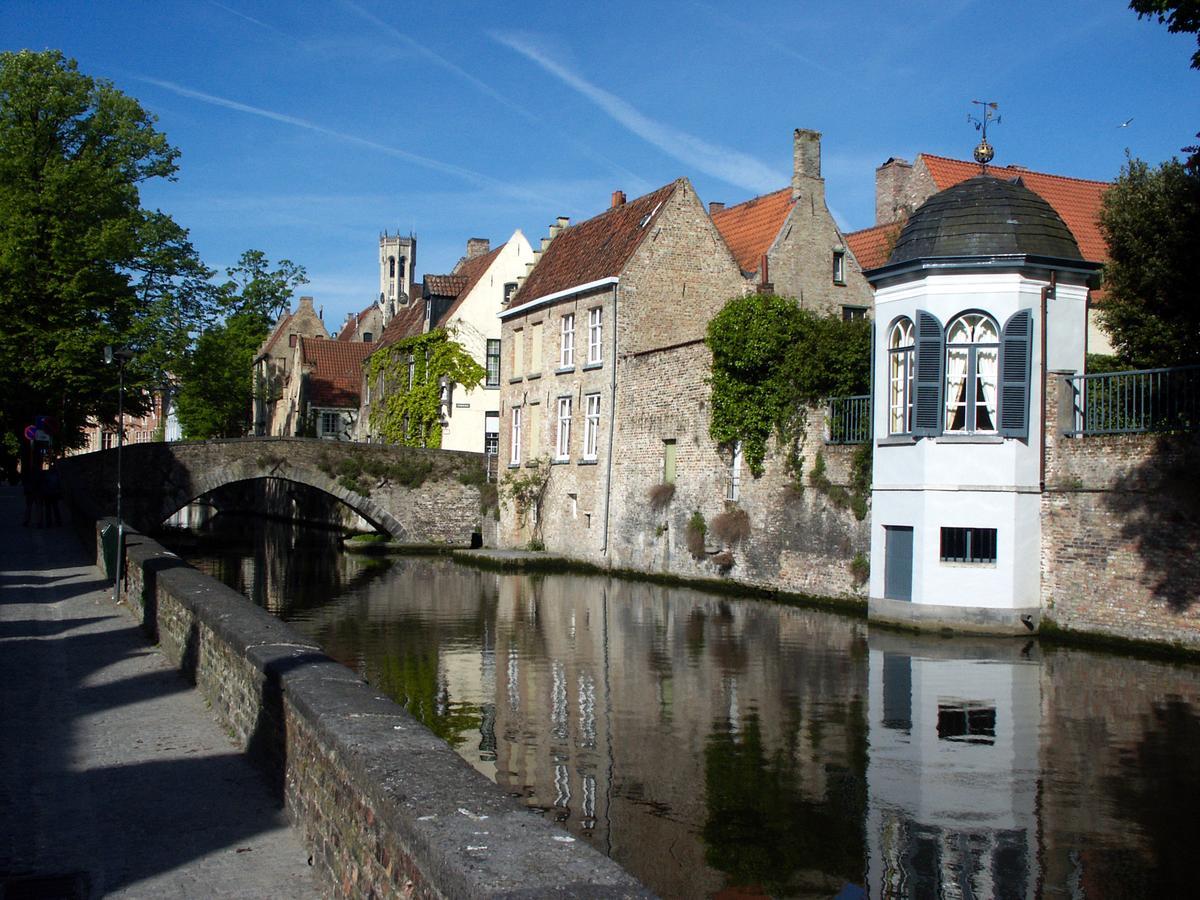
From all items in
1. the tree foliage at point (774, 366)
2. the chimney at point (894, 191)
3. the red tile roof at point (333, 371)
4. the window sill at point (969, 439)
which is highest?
the chimney at point (894, 191)

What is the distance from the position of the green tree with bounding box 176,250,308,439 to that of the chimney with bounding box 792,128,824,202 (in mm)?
18645

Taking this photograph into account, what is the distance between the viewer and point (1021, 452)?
1881 cm

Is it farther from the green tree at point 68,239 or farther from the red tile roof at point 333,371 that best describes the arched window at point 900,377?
the red tile roof at point 333,371

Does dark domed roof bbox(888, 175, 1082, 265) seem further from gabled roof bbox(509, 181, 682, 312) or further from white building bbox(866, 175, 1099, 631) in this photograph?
gabled roof bbox(509, 181, 682, 312)

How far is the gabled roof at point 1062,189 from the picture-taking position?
33931 mm

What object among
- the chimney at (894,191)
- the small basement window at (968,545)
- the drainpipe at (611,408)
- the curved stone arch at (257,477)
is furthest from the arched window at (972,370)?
the curved stone arch at (257,477)

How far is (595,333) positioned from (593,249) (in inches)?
126

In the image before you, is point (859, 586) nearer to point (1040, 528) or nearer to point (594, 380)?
point (1040, 528)

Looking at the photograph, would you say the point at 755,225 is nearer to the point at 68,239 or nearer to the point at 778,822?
the point at 68,239

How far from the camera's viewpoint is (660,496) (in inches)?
1143

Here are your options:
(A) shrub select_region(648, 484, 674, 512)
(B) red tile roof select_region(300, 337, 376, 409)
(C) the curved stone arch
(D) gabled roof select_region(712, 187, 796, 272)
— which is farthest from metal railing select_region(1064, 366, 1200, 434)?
(B) red tile roof select_region(300, 337, 376, 409)

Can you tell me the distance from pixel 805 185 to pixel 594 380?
8.64m

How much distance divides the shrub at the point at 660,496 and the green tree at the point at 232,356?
680 inches

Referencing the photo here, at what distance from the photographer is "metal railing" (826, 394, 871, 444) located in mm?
22578
